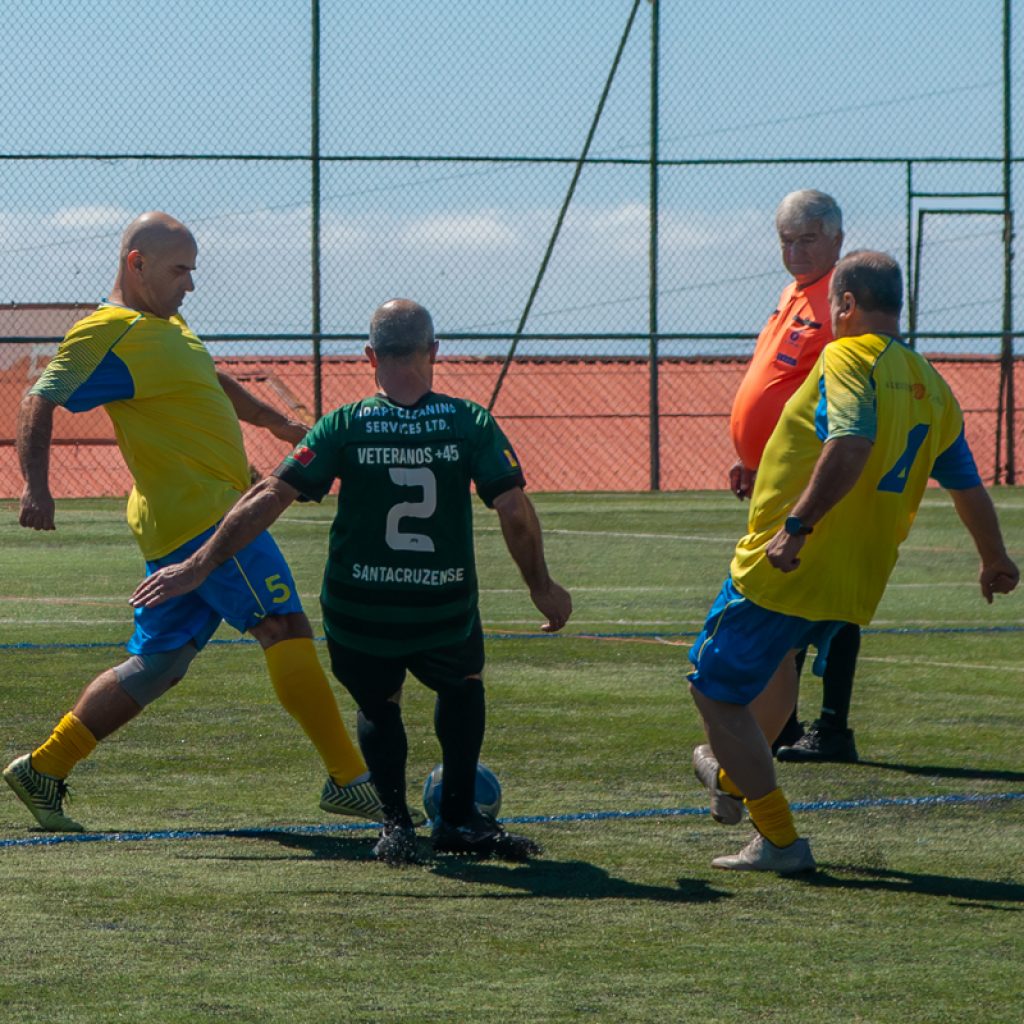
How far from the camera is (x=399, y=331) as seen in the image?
18.9 ft

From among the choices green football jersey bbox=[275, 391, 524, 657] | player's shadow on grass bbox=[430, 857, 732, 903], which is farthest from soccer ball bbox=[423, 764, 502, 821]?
green football jersey bbox=[275, 391, 524, 657]

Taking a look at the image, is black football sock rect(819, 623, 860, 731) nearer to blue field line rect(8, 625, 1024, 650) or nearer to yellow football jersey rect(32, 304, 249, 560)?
yellow football jersey rect(32, 304, 249, 560)

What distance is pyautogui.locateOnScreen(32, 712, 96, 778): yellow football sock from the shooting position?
6.31m

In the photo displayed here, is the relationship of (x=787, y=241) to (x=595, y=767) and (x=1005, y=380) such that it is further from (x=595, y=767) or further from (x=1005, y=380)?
(x=1005, y=380)

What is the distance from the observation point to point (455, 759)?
592 cm

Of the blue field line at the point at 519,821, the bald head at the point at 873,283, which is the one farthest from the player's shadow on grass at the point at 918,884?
the bald head at the point at 873,283

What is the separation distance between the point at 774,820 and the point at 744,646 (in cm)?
47

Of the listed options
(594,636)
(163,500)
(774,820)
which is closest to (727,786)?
(774,820)

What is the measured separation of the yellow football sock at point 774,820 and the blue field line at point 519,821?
0.79 metres

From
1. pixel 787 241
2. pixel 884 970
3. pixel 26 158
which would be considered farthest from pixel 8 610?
pixel 26 158

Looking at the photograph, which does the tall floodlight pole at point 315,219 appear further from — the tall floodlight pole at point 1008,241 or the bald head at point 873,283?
the bald head at point 873,283

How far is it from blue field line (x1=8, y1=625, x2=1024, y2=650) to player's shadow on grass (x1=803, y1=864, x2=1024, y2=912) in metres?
→ 5.49

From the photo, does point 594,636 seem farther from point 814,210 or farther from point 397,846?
point 397,846

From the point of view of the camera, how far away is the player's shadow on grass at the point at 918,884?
532 cm
